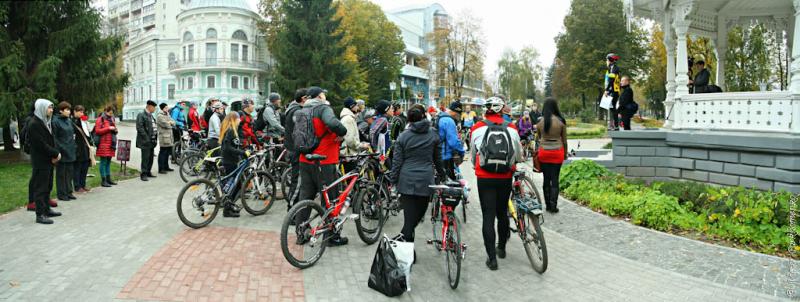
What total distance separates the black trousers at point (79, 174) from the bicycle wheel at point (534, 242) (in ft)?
29.0

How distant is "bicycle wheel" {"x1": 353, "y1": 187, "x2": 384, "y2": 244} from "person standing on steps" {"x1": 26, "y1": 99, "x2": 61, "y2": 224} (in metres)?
4.54

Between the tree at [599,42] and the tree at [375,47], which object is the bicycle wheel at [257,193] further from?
the tree at [375,47]

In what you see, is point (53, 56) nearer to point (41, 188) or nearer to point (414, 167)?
point (41, 188)

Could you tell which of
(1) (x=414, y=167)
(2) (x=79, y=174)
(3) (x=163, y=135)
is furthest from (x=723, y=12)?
(2) (x=79, y=174)

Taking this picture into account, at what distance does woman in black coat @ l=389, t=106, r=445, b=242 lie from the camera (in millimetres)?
5191

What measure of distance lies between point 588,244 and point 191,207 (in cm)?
525

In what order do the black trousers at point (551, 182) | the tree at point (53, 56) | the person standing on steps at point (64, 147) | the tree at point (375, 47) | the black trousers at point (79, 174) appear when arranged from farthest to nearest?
the tree at point (375, 47)
the tree at point (53, 56)
the black trousers at point (79, 174)
the person standing on steps at point (64, 147)
the black trousers at point (551, 182)

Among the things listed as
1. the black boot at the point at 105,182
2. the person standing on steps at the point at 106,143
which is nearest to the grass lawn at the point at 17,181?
the black boot at the point at 105,182

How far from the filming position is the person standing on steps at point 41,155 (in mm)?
7141

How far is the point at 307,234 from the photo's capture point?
550 cm

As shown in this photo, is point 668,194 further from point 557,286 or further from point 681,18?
point 681,18

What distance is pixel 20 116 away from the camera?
14.1 meters

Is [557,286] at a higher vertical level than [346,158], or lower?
lower

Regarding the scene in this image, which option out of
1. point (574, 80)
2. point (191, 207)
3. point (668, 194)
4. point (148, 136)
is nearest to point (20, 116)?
point (148, 136)
